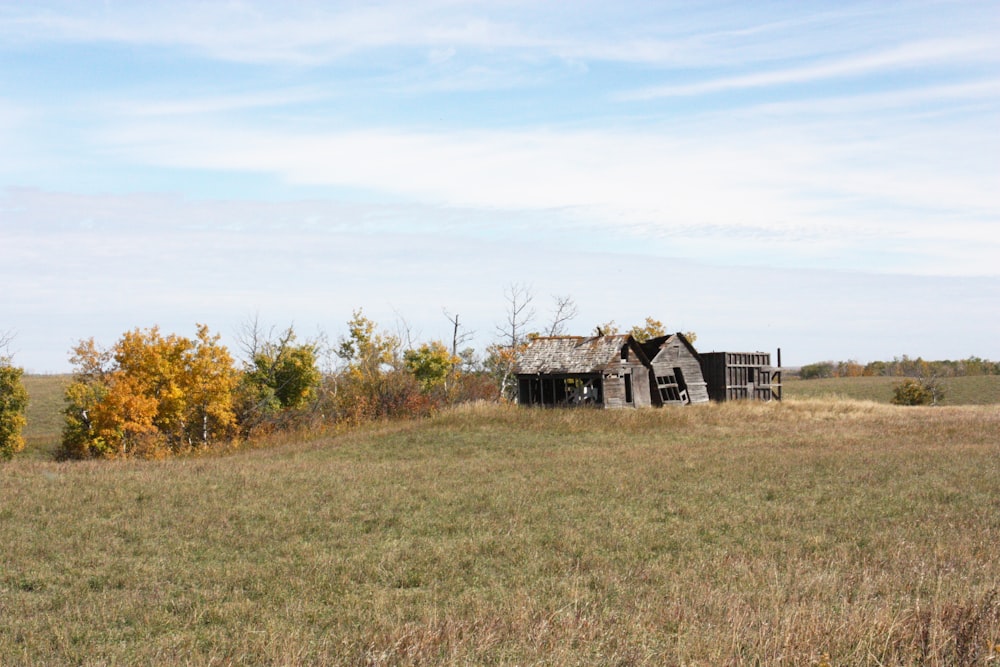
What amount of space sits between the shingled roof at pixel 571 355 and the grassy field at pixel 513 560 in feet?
59.0

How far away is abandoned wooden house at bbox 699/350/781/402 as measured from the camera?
56.4 meters

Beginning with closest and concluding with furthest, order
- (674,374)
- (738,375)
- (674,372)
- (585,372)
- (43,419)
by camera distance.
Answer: (585,372) → (674,374) → (674,372) → (738,375) → (43,419)

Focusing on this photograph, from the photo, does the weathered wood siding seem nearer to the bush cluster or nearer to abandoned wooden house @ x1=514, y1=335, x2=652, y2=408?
abandoned wooden house @ x1=514, y1=335, x2=652, y2=408

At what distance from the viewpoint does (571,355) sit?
4797cm

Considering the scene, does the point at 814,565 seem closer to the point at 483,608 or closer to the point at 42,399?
the point at 483,608

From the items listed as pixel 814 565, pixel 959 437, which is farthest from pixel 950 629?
pixel 959 437

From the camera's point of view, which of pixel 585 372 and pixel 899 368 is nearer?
pixel 585 372

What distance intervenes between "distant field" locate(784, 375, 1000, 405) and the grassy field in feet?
235

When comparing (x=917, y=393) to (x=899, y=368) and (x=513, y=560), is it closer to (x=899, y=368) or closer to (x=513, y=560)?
(x=899, y=368)

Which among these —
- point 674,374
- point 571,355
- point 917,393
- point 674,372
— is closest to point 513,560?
point 571,355

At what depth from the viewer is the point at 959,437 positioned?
3294 centimetres

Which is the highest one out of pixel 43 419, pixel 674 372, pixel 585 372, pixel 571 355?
pixel 571 355

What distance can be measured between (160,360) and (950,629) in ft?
151

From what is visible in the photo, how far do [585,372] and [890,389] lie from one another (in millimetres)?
69692
